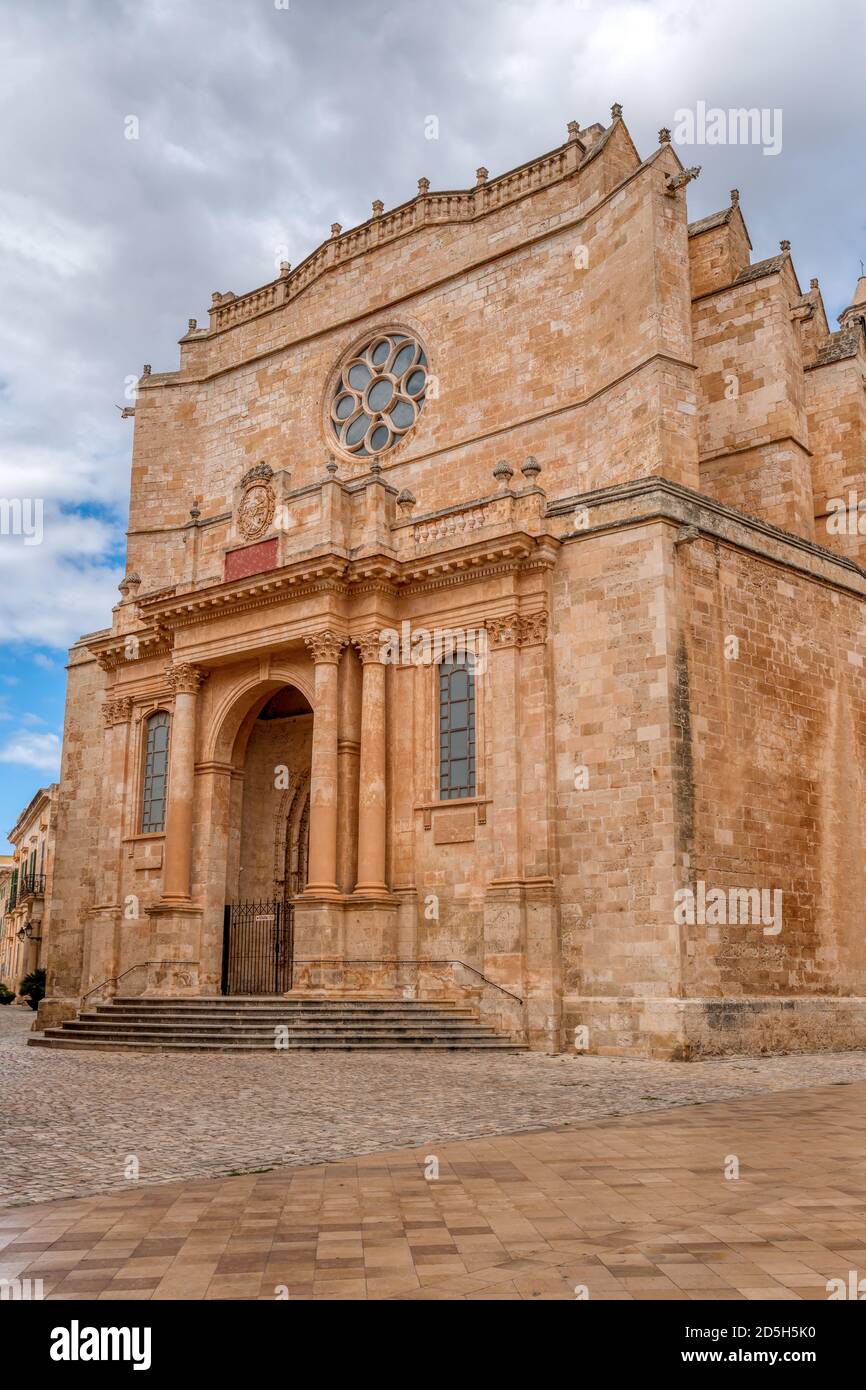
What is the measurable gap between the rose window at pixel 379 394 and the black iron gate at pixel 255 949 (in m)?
9.87

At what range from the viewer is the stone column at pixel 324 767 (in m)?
18.9

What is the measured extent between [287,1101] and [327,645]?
10121 mm

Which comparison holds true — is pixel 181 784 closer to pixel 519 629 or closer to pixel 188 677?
pixel 188 677

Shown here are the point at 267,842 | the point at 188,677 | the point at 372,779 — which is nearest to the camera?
the point at 372,779

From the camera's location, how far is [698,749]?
16.8 m

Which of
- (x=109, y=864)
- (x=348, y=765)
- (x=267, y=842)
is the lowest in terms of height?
(x=109, y=864)

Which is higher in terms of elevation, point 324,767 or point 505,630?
point 505,630

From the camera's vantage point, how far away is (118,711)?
24.4 m

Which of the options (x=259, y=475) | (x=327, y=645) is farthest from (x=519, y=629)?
(x=259, y=475)

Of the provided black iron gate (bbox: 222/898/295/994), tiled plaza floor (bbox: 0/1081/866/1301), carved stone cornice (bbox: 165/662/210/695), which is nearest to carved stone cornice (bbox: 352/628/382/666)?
carved stone cornice (bbox: 165/662/210/695)

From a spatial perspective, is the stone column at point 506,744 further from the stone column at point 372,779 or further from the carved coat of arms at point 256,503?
the carved coat of arms at point 256,503

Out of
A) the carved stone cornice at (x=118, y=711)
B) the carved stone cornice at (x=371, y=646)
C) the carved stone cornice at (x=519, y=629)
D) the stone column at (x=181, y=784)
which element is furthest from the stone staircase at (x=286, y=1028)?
the carved stone cornice at (x=118, y=711)

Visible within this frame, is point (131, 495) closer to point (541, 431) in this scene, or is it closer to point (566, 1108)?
point (541, 431)

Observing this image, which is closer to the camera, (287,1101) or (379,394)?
(287,1101)
